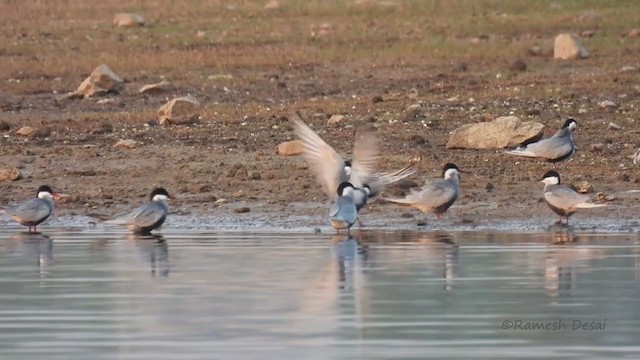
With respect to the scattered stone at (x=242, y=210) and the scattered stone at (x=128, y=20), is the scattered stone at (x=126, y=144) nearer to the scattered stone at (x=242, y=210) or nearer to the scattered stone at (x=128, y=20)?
the scattered stone at (x=242, y=210)

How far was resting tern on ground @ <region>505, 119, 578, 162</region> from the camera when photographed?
59.1 feet

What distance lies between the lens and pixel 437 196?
15.9 meters

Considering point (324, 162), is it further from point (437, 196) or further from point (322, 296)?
point (322, 296)

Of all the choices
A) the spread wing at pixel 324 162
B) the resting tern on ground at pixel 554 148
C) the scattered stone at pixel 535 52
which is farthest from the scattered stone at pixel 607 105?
the scattered stone at pixel 535 52

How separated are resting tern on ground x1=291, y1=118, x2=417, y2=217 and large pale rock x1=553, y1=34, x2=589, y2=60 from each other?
39.2 ft

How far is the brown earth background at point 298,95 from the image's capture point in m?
17.5

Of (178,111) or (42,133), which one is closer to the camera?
(42,133)

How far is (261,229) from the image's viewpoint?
Result: 51.8 feet

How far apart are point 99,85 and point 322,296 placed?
1465 cm

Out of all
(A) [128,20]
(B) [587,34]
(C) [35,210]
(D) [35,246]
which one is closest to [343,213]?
(D) [35,246]

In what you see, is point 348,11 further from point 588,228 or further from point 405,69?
point 588,228

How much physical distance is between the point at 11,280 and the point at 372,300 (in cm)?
270

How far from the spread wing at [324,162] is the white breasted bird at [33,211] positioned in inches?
95.4

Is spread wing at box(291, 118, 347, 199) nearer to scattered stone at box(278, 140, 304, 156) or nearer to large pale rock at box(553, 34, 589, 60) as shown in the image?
scattered stone at box(278, 140, 304, 156)
